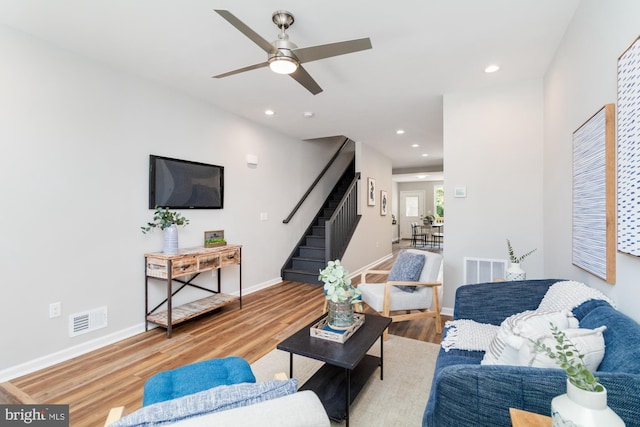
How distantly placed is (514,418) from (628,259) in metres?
1.12

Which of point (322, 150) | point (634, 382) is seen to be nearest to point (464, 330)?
point (634, 382)

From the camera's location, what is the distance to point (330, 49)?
2.02 metres

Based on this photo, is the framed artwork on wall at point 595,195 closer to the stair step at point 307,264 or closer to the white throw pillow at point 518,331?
the white throw pillow at point 518,331

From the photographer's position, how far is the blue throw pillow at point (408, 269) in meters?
3.10

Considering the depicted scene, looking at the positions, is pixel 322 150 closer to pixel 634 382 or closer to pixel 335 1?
pixel 335 1

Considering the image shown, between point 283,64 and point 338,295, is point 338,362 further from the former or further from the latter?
point 283,64

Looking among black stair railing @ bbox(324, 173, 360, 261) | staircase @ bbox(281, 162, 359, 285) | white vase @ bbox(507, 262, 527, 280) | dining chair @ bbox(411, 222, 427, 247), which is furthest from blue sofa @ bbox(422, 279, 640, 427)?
dining chair @ bbox(411, 222, 427, 247)

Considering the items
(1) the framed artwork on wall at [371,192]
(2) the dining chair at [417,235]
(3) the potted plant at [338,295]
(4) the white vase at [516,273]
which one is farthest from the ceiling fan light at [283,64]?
(2) the dining chair at [417,235]

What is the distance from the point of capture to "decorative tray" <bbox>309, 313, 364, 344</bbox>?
1938 millimetres

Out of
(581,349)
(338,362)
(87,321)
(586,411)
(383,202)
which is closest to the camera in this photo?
(586,411)

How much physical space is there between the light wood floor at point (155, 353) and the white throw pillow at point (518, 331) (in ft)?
5.67

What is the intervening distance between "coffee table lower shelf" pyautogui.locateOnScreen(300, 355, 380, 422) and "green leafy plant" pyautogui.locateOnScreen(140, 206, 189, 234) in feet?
7.18

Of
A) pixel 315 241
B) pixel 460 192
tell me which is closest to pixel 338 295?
pixel 460 192

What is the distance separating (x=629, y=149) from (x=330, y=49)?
5.53 ft
